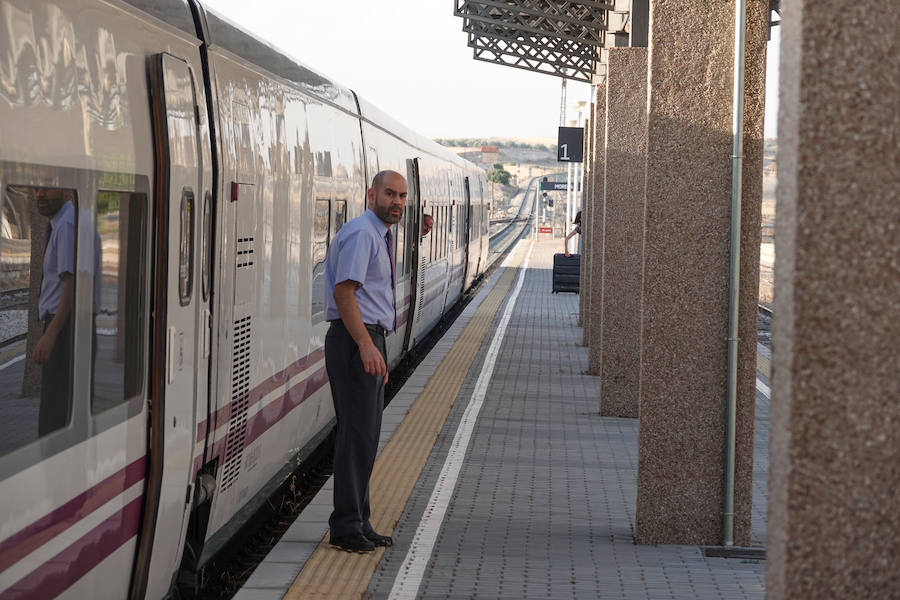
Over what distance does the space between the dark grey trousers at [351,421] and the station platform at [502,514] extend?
0.24 m

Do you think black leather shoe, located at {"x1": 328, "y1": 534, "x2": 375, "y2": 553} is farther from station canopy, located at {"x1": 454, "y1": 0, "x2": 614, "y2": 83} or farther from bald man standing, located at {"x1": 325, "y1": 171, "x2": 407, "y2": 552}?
station canopy, located at {"x1": 454, "y1": 0, "x2": 614, "y2": 83}

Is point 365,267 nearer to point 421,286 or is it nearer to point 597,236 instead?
point 597,236

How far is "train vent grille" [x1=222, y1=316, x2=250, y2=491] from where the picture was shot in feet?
21.3

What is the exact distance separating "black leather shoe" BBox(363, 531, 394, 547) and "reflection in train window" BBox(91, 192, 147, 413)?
92.6 inches

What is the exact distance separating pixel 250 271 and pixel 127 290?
6.65 feet

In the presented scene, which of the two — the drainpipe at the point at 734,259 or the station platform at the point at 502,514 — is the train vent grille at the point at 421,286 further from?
the drainpipe at the point at 734,259

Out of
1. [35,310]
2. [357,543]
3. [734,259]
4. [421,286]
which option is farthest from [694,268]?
[421,286]

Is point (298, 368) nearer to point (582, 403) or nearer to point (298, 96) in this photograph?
point (298, 96)

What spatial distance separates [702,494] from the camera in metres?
7.26

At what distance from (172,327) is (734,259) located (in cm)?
323

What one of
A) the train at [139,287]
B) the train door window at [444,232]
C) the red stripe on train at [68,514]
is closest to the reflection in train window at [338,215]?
the train at [139,287]

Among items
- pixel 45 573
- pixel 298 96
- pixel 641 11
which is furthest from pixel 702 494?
pixel 641 11

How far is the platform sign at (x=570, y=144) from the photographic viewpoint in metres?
32.9

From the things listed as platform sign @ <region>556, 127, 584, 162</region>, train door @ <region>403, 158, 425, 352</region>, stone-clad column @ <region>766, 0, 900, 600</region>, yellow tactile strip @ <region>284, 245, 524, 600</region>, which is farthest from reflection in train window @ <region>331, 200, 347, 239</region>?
platform sign @ <region>556, 127, 584, 162</region>
